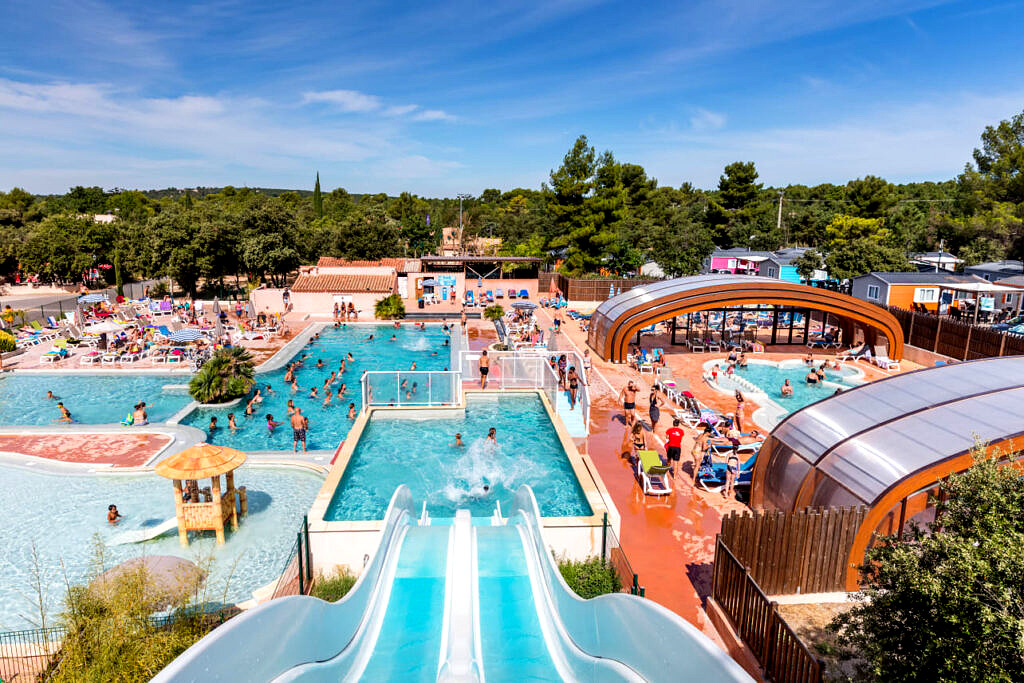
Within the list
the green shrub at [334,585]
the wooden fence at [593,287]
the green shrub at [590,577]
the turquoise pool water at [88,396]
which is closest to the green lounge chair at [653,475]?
the green shrub at [590,577]

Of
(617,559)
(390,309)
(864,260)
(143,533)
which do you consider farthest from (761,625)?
(864,260)

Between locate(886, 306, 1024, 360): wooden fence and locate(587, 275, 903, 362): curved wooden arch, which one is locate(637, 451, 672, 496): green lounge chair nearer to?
locate(587, 275, 903, 362): curved wooden arch

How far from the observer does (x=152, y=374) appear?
2114cm

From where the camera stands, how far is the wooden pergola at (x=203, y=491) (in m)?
9.66

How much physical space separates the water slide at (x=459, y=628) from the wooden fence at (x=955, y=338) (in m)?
20.2

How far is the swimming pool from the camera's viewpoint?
18281 millimetres

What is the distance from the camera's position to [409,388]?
14438 mm

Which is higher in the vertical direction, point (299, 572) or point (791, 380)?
point (791, 380)

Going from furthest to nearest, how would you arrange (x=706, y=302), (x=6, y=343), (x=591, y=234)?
(x=591, y=234) < (x=6, y=343) < (x=706, y=302)

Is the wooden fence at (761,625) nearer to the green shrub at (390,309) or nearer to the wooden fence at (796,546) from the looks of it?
the wooden fence at (796,546)

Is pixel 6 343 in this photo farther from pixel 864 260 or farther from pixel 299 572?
pixel 864 260

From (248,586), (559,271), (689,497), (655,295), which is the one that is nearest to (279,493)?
(248,586)

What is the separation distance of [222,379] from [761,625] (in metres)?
16.4

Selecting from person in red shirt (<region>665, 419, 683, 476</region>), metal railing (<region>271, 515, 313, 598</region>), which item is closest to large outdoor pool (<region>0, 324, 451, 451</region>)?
person in red shirt (<region>665, 419, 683, 476</region>)
